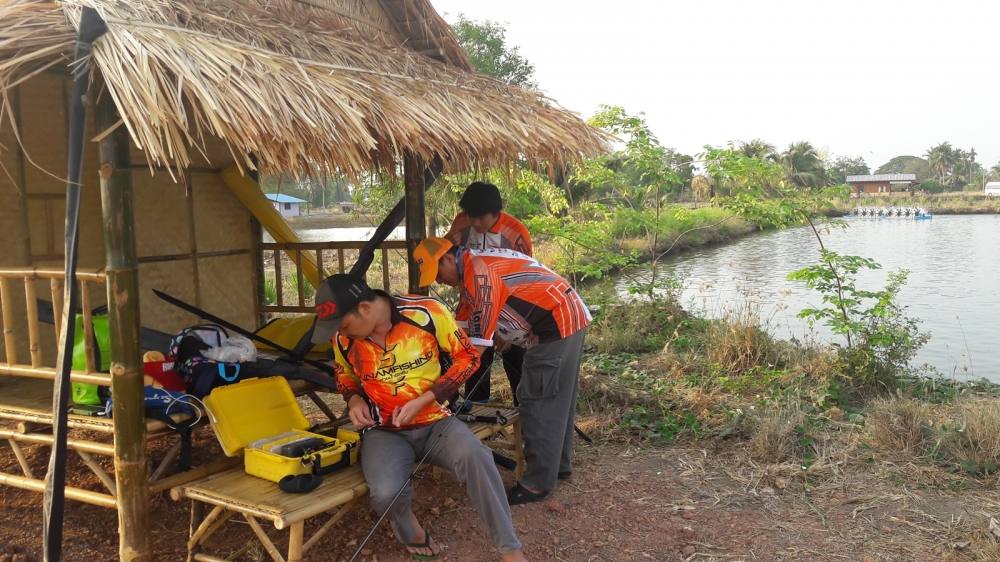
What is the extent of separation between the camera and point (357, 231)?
1870 cm

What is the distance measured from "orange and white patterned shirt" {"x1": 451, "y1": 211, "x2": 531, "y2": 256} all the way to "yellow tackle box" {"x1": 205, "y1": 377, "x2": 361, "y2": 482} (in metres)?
1.51

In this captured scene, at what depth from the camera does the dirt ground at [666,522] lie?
351 centimetres

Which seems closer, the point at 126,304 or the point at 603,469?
the point at 126,304

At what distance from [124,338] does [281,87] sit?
1274 millimetres

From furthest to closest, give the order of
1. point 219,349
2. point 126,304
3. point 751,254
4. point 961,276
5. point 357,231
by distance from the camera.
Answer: point 751,254 < point 357,231 < point 961,276 < point 219,349 < point 126,304

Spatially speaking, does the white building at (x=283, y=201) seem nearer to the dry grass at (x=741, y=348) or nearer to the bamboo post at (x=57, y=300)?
the bamboo post at (x=57, y=300)

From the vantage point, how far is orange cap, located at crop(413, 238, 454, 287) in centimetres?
354

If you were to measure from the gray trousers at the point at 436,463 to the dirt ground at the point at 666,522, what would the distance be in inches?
17.5

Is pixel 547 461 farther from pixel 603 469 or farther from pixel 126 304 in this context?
pixel 126 304

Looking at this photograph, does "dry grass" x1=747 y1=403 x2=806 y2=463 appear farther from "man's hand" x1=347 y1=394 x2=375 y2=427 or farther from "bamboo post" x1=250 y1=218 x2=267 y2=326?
"bamboo post" x1=250 y1=218 x2=267 y2=326

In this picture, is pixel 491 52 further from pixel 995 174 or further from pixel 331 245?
pixel 995 174

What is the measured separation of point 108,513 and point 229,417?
3.54 ft

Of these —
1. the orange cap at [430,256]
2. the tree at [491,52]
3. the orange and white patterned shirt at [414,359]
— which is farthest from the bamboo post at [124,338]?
the tree at [491,52]

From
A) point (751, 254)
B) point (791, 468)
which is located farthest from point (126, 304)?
point (751, 254)
